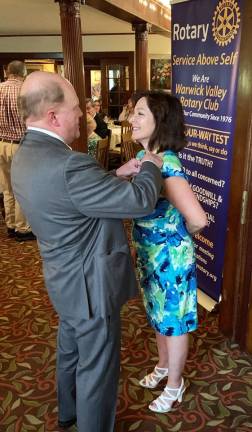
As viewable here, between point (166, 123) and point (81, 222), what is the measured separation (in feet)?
1.75

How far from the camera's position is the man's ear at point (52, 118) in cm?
112

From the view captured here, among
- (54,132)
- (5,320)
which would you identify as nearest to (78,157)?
(54,132)

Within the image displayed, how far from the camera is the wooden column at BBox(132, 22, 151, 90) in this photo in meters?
6.38

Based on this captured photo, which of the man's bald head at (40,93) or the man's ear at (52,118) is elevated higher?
the man's bald head at (40,93)

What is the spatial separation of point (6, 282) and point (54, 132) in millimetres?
2249

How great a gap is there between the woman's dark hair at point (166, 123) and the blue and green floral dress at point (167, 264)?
1.6 inches

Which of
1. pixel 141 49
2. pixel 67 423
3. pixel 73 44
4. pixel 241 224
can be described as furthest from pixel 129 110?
pixel 141 49

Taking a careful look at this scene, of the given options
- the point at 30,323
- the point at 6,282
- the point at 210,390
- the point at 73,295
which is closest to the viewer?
the point at 73,295

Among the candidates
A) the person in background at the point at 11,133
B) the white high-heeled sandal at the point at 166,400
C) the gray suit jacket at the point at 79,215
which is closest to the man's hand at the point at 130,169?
the gray suit jacket at the point at 79,215

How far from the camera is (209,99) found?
2240 millimetres

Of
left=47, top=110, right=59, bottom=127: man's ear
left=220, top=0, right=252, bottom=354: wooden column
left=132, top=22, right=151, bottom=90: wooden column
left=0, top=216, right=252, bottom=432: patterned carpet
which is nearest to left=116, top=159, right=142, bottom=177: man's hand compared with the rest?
left=47, top=110, right=59, bottom=127: man's ear

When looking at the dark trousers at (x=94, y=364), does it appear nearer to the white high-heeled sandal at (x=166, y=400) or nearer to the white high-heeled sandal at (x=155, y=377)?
the white high-heeled sandal at (x=166, y=400)

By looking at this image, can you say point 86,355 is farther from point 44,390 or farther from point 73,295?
point 44,390

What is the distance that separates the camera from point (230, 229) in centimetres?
208
